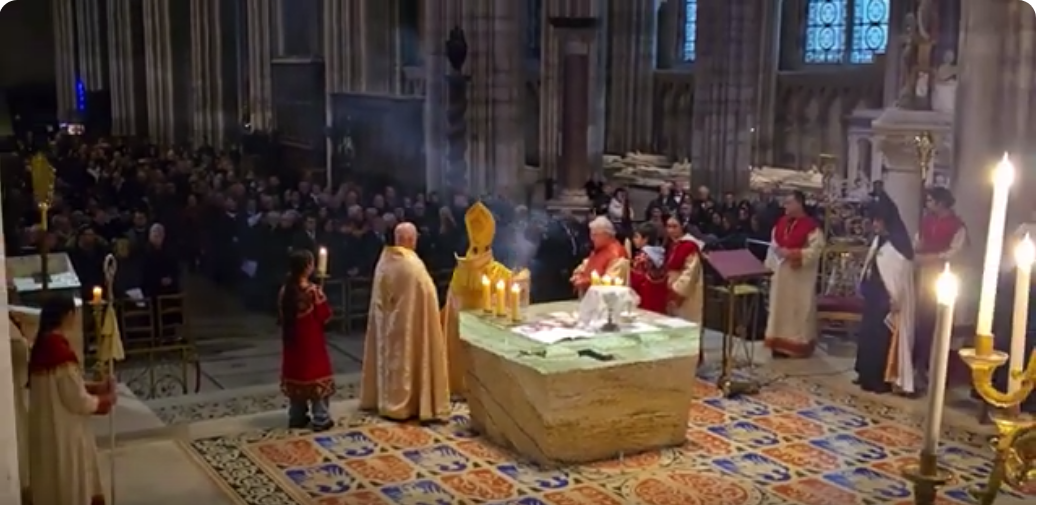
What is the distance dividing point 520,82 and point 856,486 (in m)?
11.5

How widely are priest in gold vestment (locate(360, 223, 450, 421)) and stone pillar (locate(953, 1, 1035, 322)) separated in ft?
14.0

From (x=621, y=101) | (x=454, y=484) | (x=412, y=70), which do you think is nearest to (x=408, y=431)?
(x=454, y=484)

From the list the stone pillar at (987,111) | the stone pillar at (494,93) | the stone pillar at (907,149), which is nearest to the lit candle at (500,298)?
the stone pillar at (987,111)

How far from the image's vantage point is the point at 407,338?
30.1 ft

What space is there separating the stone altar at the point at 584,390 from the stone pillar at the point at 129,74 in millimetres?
A: 22741

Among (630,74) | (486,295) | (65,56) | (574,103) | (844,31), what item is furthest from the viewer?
(65,56)

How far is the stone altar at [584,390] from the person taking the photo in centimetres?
815

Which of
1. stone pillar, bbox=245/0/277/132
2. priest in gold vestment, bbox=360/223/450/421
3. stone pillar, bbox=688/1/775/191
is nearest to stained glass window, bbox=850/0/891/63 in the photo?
stone pillar, bbox=688/1/775/191

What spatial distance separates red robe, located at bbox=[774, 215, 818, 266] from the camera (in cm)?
1090

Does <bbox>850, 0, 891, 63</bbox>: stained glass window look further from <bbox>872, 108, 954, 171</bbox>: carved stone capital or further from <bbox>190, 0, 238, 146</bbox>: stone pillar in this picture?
<bbox>872, 108, 954, 171</bbox>: carved stone capital

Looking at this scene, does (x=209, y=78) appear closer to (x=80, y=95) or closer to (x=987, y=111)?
(x=80, y=95)

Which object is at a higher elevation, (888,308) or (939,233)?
(939,233)

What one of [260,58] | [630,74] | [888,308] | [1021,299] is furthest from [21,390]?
[630,74]

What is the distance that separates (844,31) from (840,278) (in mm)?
15685
